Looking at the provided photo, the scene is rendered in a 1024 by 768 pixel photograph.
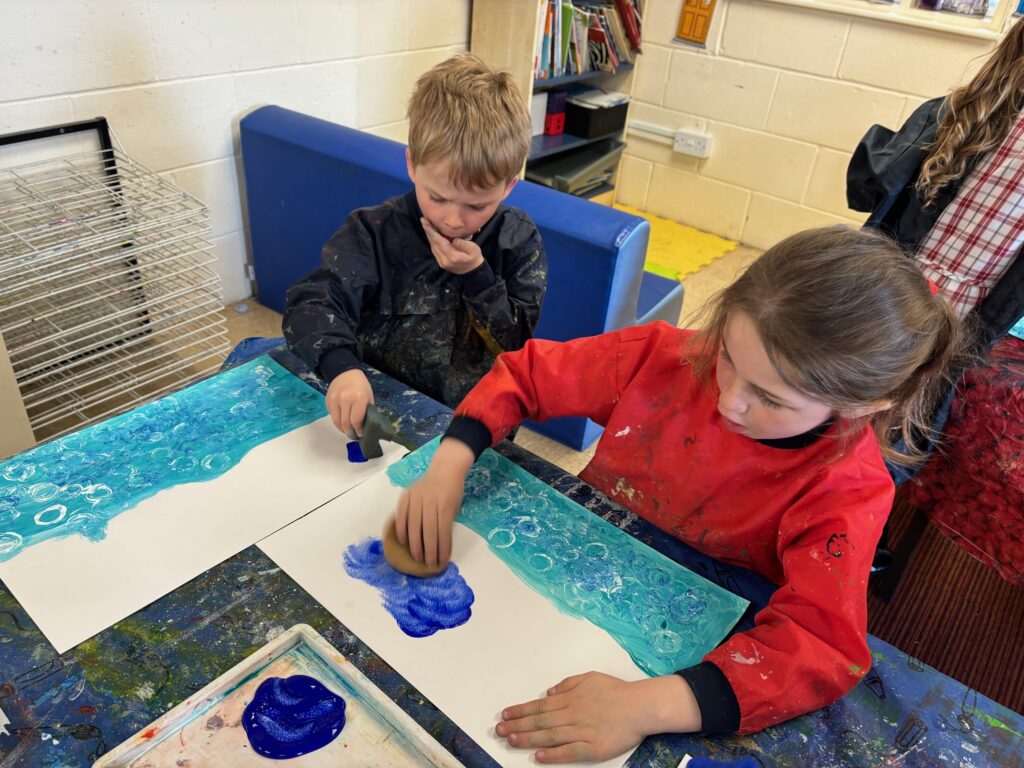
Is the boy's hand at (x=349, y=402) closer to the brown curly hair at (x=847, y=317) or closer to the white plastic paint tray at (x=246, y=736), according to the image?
the white plastic paint tray at (x=246, y=736)

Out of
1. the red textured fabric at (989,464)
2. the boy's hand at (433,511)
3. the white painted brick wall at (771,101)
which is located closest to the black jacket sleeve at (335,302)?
the boy's hand at (433,511)

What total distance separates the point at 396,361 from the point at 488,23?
176 cm

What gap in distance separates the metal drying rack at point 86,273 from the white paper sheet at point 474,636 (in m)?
0.92

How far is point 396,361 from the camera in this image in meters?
1.24

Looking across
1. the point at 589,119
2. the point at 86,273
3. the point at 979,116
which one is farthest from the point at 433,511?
the point at 589,119

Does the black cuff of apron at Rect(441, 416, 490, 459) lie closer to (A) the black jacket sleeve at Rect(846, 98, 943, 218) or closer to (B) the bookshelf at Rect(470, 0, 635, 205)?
(A) the black jacket sleeve at Rect(846, 98, 943, 218)

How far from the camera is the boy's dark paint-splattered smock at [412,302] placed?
1.03m

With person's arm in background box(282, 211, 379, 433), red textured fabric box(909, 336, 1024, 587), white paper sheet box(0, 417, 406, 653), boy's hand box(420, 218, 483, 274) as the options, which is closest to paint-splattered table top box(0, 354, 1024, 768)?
white paper sheet box(0, 417, 406, 653)

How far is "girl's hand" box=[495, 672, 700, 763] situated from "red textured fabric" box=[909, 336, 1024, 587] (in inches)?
41.0

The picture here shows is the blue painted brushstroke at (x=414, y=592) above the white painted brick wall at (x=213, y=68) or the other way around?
the other way around

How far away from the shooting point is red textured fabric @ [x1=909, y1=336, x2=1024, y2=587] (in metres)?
1.34

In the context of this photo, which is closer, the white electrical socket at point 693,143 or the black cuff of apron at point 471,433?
the black cuff of apron at point 471,433

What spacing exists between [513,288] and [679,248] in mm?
2211

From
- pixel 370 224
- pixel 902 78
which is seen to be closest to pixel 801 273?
pixel 370 224
